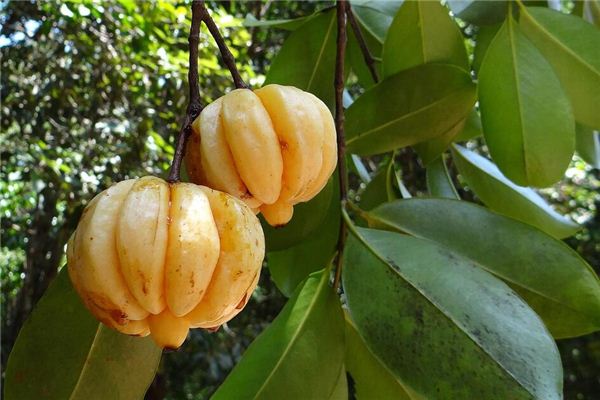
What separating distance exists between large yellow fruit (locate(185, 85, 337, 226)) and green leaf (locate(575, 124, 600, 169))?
1.85 ft

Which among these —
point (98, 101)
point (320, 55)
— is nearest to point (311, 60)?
point (320, 55)

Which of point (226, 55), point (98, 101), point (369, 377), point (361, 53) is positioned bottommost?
point (98, 101)

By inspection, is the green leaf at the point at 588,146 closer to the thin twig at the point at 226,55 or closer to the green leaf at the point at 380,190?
the green leaf at the point at 380,190

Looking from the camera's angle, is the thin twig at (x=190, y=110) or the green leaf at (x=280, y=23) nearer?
the thin twig at (x=190, y=110)

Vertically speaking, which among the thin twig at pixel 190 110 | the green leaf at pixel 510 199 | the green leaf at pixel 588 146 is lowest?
the green leaf at pixel 510 199

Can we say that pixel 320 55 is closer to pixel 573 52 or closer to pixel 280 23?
pixel 280 23

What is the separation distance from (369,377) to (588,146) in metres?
0.52

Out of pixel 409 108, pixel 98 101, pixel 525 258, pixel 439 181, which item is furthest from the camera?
pixel 98 101

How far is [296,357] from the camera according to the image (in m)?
0.59

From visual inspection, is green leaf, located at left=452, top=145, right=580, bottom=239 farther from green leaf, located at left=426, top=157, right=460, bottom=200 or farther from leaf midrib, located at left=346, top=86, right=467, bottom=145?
leaf midrib, located at left=346, top=86, right=467, bottom=145

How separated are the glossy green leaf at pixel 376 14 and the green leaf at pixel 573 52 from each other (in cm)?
20

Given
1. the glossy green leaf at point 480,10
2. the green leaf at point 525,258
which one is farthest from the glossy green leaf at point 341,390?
the glossy green leaf at point 480,10

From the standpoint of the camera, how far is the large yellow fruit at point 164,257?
43cm

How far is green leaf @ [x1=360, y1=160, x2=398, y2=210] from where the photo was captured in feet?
2.93
